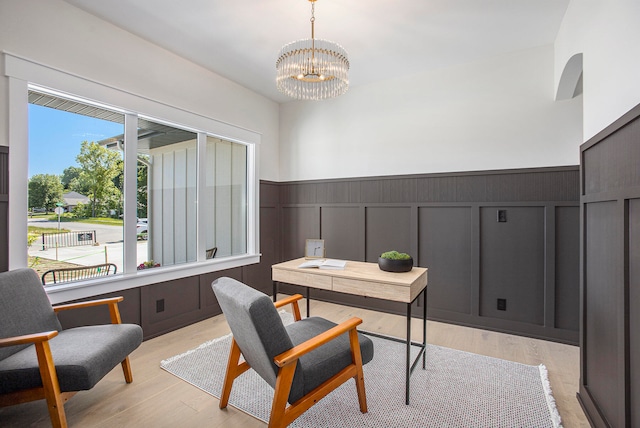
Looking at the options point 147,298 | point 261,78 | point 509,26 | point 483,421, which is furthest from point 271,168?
point 483,421

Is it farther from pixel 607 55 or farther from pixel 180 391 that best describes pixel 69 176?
pixel 607 55

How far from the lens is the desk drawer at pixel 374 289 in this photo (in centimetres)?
200

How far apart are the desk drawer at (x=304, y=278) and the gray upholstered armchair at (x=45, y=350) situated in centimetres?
108

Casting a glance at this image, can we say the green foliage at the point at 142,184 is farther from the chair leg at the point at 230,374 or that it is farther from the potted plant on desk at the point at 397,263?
the potted plant on desk at the point at 397,263

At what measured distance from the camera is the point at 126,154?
9.52 ft

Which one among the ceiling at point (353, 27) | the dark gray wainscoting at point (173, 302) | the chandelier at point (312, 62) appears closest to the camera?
the chandelier at point (312, 62)

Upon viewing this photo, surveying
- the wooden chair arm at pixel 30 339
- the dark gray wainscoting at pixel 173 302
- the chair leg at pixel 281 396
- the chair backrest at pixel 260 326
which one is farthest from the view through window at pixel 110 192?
the chair leg at pixel 281 396

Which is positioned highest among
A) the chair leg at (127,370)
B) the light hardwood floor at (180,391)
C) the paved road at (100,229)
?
the paved road at (100,229)

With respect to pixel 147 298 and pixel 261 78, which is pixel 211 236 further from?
pixel 261 78

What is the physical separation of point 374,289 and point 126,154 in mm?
2582

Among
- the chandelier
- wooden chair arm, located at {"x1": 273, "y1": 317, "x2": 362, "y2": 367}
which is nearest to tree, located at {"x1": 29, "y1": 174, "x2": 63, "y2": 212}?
the chandelier

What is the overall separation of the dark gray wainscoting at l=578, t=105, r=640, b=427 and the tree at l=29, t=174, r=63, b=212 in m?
3.68

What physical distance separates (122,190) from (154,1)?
1631 mm

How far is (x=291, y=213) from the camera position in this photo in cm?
459
